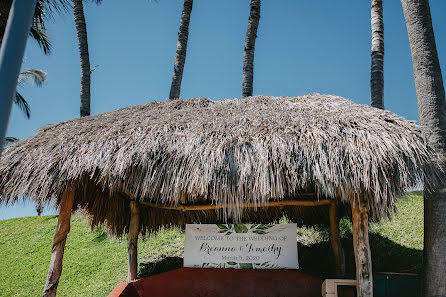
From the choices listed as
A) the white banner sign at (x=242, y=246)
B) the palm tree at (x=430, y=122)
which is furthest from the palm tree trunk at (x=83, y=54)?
the palm tree at (x=430, y=122)

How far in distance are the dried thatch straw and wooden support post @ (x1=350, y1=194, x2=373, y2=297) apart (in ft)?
0.58

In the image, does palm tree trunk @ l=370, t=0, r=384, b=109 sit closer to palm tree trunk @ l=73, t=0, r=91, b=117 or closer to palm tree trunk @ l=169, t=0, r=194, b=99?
palm tree trunk @ l=169, t=0, r=194, b=99

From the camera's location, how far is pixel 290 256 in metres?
5.12

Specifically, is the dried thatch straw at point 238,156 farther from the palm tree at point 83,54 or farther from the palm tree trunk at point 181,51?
the palm tree at point 83,54

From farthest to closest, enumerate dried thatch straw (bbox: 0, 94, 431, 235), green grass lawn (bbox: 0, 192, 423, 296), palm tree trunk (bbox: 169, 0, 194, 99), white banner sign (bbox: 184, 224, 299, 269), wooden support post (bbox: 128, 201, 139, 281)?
palm tree trunk (bbox: 169, 0, 194, 99), green grass lawn (bbox: 0, 192, 423, 296), wooden support post (bbox: 128, 201, 139, 281), white banner sign (bbox: 184, 224, 299, 269), dried thatch straw (bbox: 0, 94, 431, 235)

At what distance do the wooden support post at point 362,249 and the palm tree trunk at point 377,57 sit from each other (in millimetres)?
3376

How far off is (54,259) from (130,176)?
139 cm

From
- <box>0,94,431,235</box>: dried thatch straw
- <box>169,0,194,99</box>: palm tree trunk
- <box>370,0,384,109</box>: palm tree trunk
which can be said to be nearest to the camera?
<box>0,94,431,235</box>: dried thatch straw

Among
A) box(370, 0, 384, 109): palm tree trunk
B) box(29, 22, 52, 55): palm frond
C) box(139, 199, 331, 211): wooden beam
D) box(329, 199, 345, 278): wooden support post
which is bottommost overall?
box(329, 199, 345, 278): wooden support post

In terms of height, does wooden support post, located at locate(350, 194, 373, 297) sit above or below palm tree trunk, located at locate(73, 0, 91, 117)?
below

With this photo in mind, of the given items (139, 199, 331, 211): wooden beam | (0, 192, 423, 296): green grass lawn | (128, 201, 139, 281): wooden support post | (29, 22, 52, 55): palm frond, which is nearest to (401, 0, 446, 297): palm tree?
(139, 199, 331, 211): wooden beam

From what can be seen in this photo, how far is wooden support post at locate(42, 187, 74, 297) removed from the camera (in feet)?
14.1

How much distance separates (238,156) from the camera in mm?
4016

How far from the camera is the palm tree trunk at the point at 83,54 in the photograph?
920 centimetres
